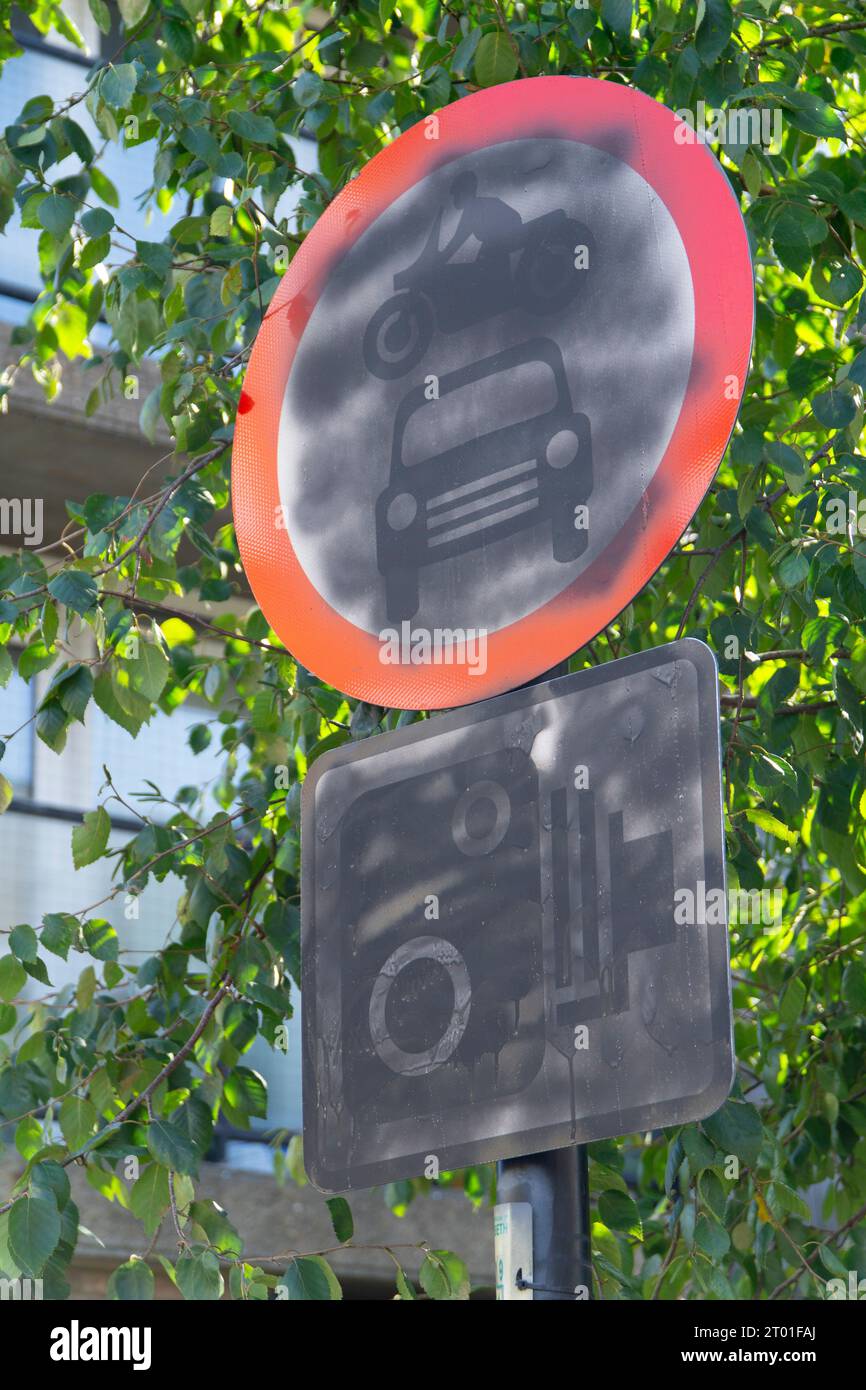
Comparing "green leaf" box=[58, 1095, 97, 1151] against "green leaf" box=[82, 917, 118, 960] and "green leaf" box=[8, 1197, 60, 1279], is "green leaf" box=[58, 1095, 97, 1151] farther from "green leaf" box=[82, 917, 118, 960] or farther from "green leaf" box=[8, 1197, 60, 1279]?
"green leaf" box=[8, 1197, 60, 1279]

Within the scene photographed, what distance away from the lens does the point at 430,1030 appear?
141 cm

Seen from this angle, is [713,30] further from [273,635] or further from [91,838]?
[91,838]

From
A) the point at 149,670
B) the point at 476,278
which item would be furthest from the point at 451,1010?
the point at 149,670

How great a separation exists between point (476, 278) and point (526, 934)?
1.91 feet

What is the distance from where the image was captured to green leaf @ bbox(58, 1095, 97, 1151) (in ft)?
11.1

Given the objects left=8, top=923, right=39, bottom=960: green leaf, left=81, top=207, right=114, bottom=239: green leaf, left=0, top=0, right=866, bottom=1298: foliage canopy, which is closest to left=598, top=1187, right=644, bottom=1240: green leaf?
left=0, top=0, right=866, bottom=1298: foliage canopy

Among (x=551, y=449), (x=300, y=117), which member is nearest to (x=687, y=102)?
(x=300, y=117)

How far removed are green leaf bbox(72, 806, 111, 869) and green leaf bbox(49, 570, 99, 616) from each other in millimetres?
392

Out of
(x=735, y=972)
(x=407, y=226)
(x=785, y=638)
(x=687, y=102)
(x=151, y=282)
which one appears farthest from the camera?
(x=735, y=972)

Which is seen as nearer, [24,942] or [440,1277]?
[440,1277]

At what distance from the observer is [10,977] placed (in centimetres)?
342
